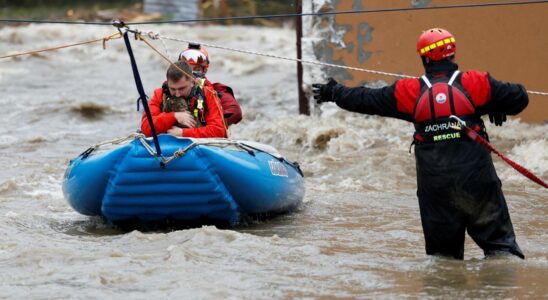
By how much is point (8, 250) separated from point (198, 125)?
1883 millimetres

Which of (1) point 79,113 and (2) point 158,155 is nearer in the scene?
(2) point 158,155

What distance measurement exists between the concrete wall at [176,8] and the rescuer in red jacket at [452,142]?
3326 centimetres

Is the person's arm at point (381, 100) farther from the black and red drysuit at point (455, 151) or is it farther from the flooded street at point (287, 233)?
the flooded street at point (287, 233)

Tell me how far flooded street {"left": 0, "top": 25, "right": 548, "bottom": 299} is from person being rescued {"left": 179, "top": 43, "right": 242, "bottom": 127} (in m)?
0.90

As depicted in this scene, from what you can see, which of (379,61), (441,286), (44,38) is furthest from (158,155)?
(44,38)

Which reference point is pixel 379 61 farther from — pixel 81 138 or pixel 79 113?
pixel 79 113

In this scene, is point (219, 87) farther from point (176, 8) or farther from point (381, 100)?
point (176, 8)

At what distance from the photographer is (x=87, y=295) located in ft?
18.2

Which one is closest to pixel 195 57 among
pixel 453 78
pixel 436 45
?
pixel 436 45

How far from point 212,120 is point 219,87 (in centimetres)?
60

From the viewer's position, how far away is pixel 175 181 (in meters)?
7.29

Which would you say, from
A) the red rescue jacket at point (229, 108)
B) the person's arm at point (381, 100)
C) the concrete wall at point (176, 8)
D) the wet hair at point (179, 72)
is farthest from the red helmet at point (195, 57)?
the concrete wall at point (176, 8)

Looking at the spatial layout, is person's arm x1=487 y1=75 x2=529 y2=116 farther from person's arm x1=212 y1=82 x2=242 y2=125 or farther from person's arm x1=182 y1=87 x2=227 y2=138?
person's arm x1=212 y1=82 x2=242 y2=125

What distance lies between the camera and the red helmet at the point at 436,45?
5.98 m
